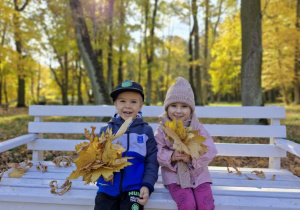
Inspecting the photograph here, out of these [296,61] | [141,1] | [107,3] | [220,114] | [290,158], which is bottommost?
[290,158]

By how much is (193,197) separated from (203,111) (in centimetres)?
121

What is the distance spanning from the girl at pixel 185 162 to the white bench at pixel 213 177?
0.29ft

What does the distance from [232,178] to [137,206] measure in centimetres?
113

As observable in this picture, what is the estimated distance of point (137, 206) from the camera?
1696 mm

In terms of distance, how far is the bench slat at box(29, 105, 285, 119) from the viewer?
8.85 feet

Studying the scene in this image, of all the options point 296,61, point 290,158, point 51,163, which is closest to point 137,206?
point 51,163

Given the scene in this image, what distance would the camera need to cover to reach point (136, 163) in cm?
195

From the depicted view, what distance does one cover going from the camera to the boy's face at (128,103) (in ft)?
6.99

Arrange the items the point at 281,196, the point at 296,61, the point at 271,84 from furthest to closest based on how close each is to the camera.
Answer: the point at 271,84 → the point at 296,61 → the point at 281,196

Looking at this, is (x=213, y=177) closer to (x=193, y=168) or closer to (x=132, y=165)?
(x=193, y=168)

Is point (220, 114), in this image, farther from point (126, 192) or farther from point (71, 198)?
point (71, 198)

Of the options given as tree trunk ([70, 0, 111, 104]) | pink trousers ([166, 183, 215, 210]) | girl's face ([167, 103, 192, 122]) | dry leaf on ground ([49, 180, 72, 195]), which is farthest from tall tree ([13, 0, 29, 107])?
pink trousers ([166, 183, 215, 210])

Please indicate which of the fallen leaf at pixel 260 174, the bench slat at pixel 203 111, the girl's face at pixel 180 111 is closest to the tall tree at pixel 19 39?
the bench slat at pixel 203 111

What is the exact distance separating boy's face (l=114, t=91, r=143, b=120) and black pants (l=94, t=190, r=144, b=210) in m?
0.68
